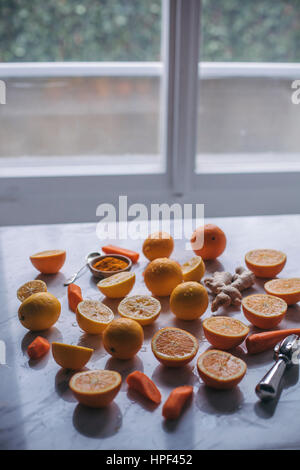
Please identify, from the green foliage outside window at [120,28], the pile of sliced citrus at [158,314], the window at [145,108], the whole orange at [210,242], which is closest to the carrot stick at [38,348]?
the pile of sliced citrus at [158,314]

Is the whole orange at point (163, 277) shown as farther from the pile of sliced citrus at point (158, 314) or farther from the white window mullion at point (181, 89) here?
the white window mullion at point (181, 89)

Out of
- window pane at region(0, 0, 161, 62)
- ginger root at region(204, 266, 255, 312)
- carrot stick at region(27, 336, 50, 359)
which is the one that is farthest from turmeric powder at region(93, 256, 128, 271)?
window pane at region(0, 0, 161, 62)

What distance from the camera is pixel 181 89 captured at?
2797mm

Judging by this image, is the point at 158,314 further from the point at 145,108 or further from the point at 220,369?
the point at 145,108

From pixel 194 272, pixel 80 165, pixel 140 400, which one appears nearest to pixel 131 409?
pixel 140 400

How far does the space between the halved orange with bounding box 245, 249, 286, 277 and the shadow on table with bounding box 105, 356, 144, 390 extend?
18.7 inches

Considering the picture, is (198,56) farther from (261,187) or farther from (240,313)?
(240,313)

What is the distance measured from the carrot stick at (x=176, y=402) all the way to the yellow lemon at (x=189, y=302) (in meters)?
0.24

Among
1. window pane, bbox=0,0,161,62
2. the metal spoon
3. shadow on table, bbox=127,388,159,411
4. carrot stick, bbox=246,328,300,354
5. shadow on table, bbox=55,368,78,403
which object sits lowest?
the metal spoon

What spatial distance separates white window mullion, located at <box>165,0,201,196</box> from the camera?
2633mm

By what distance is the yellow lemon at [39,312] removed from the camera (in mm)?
982

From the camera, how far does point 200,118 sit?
3.11 m

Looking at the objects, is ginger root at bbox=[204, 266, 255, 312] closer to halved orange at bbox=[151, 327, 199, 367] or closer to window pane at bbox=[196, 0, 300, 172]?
halved orange at bbox=[151, 327, 199, 367]

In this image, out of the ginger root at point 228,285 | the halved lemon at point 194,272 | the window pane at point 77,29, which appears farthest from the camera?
the window pane at point 77,29
